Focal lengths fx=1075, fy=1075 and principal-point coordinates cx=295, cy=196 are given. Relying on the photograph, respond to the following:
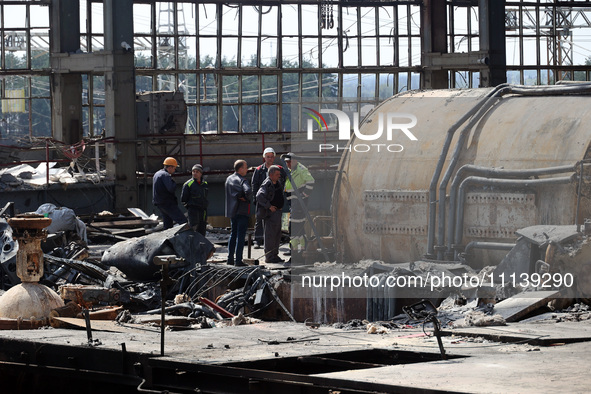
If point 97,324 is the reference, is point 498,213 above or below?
above

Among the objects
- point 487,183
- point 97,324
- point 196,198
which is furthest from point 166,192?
point 97,324

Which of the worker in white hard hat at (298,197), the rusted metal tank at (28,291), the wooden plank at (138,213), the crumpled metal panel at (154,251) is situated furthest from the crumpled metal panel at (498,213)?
the wooden plank at (138,213)

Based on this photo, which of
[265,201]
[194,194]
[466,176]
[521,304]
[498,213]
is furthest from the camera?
[194,194]

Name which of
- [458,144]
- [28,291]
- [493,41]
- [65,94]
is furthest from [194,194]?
[493,41]

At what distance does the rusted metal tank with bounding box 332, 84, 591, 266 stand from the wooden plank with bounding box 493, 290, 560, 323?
5.76 ft

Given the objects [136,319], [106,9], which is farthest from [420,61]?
[136,319]

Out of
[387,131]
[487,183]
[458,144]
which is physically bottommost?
[487,183]

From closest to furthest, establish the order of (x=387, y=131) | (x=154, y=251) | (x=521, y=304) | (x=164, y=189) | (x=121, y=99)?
(x=521, y=304) → (x=154, y=251) → (x=387, y=131) → (x=164, y=189) → (x=121, y=99)

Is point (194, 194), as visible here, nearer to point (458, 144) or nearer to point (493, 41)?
point (458, 144)

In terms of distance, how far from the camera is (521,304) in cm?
1169

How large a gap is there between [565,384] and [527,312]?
420cm

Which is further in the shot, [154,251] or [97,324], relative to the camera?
[154,251]

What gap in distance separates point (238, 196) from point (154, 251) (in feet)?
4.99

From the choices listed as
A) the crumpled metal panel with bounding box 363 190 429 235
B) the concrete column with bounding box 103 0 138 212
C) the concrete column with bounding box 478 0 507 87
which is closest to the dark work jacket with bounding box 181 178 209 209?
the crumpled metal panel with bounding box 363 190 429 235
